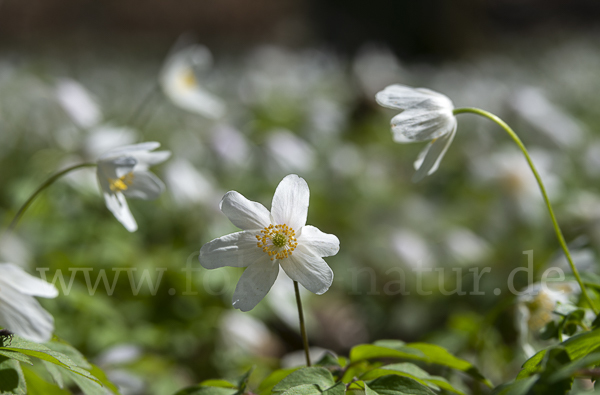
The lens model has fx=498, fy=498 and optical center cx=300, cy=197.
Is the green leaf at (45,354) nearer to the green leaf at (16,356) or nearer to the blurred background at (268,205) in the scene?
the green leaf at (16,356)

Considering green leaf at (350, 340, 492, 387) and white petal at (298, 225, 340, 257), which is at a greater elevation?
white petal at (298, 225, 340, 257)

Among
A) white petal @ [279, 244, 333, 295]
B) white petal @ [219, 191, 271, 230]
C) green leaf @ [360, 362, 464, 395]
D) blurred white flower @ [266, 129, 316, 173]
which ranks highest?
white petal @ [219, 191, 271, 230]

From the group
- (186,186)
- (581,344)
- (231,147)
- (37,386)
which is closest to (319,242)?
(581,344)

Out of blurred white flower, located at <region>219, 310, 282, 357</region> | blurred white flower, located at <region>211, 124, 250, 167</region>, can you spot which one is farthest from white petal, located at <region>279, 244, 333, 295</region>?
blurred white flower, located at <region>211, 124, 250, 167</region>

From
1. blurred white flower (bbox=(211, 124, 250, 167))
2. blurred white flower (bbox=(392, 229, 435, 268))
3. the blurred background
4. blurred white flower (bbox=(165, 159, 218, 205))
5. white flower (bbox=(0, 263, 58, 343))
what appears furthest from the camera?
blurred white flower (bbox=(211, 124, 250, 167))

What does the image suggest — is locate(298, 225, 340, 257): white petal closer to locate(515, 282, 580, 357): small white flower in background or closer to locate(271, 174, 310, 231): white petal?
locate(271, 174, 310, 231): white petal

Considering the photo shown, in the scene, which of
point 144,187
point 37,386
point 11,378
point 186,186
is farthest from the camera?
point 186,186

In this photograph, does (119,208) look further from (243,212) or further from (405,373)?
(405,373)
